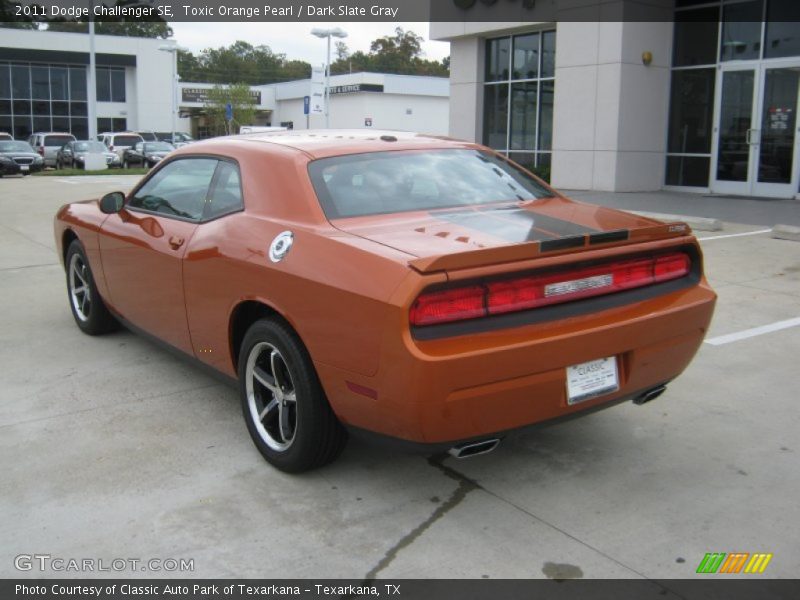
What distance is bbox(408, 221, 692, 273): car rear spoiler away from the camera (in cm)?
301

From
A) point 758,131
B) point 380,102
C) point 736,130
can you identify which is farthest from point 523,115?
point 380,102

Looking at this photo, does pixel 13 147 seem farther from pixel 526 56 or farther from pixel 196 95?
pixel 196 95

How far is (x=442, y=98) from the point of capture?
6069 cm

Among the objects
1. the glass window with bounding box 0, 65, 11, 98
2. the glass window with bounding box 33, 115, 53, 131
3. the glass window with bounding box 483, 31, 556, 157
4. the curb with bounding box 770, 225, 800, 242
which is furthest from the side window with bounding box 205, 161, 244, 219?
the glass window with bounding box 33, 115, 53, 131

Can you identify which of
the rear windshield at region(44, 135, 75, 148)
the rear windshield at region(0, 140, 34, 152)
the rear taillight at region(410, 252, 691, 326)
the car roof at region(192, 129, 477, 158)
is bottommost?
the rear taillight at region(410, 252, 691, 326)

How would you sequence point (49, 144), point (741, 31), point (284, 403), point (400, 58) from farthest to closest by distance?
1. point (400, 58)
2. point (49, 144)
3. point (741, 31)
4. point (284, 403)

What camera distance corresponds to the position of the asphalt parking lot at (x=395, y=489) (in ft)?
9.95

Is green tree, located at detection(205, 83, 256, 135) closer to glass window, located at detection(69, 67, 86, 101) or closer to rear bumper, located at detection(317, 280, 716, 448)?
glass window, located at detection(69, 67, 86, 101)

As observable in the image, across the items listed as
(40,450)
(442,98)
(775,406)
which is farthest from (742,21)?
(442,98)

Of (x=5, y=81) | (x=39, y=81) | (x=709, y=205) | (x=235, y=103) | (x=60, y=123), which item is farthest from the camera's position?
(x=235, y=103)

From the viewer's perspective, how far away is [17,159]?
2852 centimetres

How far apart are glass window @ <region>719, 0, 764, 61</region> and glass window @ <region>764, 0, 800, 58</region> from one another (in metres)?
0.20

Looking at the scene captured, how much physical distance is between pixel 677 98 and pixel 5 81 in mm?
47240

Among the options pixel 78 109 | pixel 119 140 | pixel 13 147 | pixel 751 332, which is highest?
pixel 78 109
